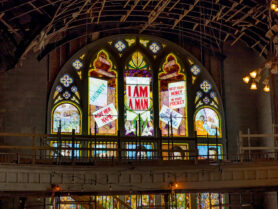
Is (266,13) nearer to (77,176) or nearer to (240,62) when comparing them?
(240,62)

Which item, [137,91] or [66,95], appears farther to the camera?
[137,91]

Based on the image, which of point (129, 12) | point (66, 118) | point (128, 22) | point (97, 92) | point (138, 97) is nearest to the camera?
point (129, 12)

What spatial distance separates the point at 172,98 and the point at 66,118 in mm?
5663

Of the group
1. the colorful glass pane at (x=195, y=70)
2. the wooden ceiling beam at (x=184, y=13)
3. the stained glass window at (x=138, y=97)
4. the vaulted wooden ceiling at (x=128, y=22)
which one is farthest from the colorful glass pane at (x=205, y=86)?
the wooden ceiling beam at (x=184, y=13)

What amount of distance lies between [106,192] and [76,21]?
9.80 meters

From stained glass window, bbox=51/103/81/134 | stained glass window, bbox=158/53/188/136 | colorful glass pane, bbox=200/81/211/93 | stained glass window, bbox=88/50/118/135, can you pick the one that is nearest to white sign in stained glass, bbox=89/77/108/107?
stained glass window, bbox=88/50/118/135

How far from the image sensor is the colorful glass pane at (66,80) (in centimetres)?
2709

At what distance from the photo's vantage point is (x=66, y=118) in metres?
26.6

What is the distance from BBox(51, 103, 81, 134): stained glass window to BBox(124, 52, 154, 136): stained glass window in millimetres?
2526

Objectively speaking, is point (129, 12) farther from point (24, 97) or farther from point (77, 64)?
point (24, 97)

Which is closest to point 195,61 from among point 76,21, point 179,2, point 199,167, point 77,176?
point 179,2

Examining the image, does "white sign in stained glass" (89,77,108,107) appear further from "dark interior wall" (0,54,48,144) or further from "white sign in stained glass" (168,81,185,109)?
"white sign in stained glass" (168,81,185,109)

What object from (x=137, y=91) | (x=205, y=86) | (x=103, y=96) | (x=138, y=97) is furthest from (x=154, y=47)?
(x=103, y=96)

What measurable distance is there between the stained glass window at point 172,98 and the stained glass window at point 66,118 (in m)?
4.32
